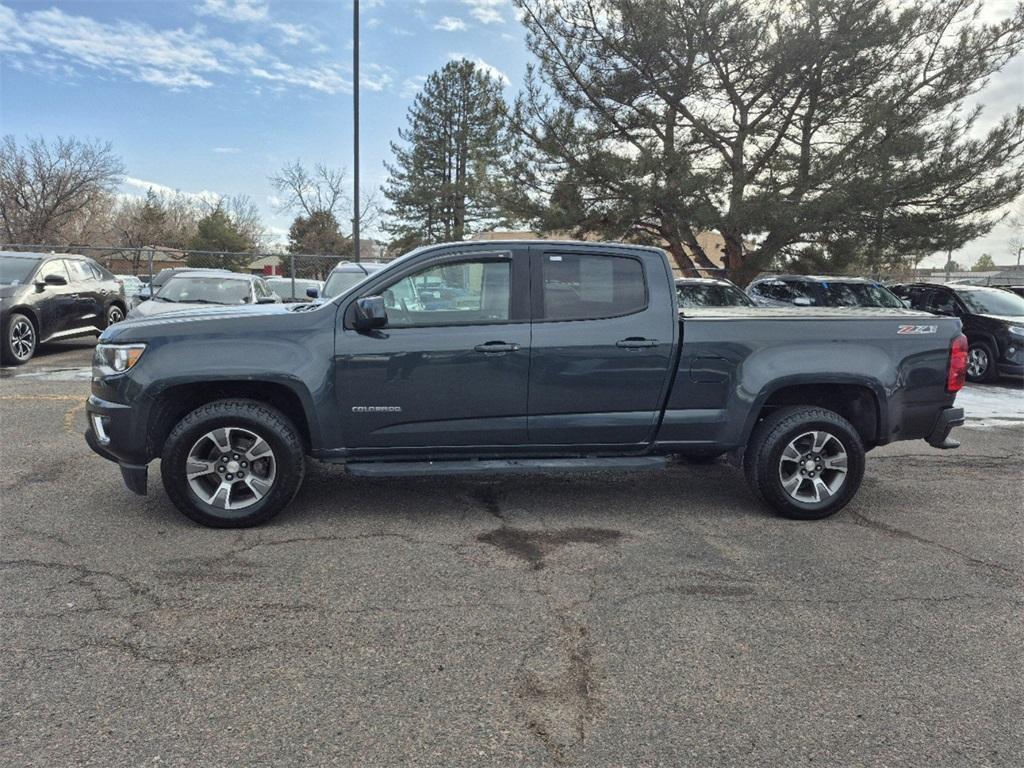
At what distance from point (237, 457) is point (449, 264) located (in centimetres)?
180

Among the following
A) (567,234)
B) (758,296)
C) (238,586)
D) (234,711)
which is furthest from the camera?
(567,234)

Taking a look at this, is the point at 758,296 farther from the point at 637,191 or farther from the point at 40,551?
the point at 40,551

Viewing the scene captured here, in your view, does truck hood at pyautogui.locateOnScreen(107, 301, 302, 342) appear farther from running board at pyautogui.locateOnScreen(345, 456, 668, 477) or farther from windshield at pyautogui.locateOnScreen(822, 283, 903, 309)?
windshield at pyautogui.locateOnScreen(822, 283, 903, 309)

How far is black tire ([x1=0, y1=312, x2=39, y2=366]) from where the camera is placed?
10625mm

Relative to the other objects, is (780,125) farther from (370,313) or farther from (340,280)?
(370,313)

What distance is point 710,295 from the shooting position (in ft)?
36.0

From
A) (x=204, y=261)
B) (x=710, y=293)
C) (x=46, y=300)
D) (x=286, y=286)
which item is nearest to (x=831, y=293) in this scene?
(x=710, y=293)

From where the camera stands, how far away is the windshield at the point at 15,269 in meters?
11.0

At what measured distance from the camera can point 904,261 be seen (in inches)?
789

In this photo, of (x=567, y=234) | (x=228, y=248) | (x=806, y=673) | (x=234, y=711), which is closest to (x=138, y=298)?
(x=567, y=234)

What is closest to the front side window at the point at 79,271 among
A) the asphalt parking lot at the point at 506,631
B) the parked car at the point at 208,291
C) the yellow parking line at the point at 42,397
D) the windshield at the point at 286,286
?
the parked car at the point at 208,291

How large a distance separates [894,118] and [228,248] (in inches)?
1971

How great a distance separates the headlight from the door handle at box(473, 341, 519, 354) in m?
2.06

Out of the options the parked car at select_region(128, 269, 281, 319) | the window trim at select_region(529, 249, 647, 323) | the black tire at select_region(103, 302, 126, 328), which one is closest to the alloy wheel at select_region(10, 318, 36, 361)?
the parked car at select_region(128, 269, 281, 319)
